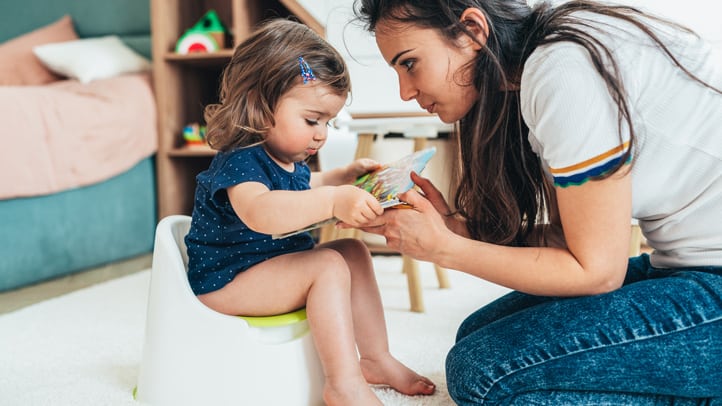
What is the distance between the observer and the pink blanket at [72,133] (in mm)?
1693

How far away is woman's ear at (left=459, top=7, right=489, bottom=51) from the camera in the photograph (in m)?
0.79

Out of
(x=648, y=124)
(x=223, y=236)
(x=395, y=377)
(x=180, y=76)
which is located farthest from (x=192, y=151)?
(x=648, y=124)

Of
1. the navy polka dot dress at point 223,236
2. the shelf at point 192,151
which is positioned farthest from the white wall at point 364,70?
the navy polka dot dress at point 223,236

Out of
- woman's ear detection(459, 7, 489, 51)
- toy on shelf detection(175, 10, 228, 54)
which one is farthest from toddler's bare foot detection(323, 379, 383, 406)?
toy on shelf detection(175, 10, 228, 54)

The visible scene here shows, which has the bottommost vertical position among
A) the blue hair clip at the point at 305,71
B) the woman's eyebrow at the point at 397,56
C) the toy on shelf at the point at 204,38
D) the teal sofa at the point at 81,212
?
the teal sofa at the point at 81,212

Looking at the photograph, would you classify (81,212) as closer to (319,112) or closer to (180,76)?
(180,76)

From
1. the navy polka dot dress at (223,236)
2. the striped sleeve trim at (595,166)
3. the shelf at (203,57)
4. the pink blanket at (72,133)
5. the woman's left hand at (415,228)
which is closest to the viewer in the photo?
the striped sleeve trim at (595,166)

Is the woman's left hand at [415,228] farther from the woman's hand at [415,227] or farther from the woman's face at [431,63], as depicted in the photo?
the woman's face at [431,63]

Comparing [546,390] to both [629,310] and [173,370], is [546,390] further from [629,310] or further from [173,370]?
[173,370]

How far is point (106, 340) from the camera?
1.28 meters

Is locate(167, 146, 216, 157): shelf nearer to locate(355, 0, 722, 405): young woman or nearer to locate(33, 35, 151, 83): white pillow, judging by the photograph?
locate(33, 35, 151, 83): white pillow

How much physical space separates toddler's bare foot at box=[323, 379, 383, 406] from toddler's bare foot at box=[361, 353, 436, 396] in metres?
0.14

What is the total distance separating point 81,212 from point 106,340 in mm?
761

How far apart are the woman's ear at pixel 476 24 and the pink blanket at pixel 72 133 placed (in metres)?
1.34
